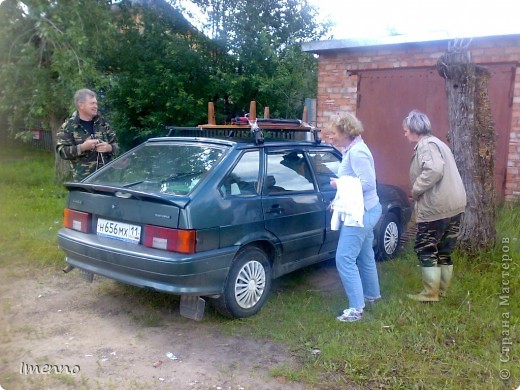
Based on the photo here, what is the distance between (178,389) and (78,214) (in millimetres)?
1831

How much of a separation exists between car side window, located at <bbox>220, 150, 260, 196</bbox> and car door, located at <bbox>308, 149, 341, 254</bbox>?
823 mm

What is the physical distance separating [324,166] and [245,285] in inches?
65.9

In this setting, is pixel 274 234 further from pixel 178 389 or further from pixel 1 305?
pixel 1 305

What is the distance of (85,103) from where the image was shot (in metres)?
5.17

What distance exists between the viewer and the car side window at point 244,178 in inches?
154

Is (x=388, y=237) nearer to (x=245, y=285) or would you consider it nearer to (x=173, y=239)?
(x=245, y=285)

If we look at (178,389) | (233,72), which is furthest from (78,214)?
(233,72)

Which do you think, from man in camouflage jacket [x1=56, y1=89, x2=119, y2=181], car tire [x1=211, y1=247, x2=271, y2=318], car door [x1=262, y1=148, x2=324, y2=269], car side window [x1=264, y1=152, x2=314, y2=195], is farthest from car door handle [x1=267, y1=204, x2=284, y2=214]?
man in camouflage jacket [x1=56, y1=89, x2=119, y2=181]

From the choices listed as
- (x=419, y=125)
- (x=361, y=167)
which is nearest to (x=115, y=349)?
→ (x=361, y=167)

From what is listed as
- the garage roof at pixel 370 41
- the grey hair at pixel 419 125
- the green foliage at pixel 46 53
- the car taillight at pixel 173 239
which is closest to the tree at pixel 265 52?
the garage roof at pixel 370 41

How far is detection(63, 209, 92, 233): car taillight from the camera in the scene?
409 cm

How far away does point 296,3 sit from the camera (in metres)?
13.8

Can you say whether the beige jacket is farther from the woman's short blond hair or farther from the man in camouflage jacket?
the man in camouflage jacket

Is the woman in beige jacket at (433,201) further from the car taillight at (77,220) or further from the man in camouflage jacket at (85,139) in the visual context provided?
the man in camouflage jacket at (85,139)
